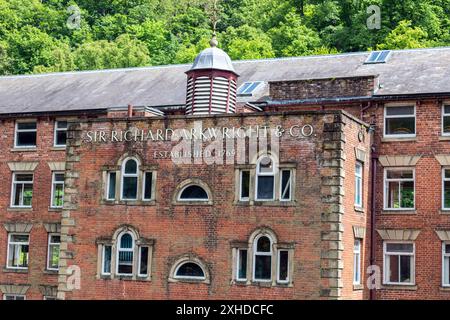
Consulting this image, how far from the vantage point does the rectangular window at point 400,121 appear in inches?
1160

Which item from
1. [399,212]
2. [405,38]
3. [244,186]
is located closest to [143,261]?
[244,186]

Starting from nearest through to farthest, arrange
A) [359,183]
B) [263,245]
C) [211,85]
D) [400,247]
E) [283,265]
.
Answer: [283,265]
[263,245]
[359,183]
[211,85]
[400,247]

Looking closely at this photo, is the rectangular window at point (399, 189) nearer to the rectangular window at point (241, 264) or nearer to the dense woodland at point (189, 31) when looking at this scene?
the rectangular window at point (241, 264)

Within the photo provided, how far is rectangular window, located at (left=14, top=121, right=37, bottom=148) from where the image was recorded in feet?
116

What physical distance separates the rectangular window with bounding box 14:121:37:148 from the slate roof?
661 mm

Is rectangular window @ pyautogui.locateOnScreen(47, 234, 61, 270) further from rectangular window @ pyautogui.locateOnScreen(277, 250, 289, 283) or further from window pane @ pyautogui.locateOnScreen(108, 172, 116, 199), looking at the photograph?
rectangular window @ pyautogui.locateOnScreen(277, 250, 289, 283)

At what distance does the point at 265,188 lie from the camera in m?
26.6

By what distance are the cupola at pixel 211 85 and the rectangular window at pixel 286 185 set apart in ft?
12.1

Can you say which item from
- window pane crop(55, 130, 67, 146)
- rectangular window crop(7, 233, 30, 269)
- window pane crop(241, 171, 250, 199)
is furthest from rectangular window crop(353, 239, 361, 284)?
rectangular window crop(7, 233, 30, 269)

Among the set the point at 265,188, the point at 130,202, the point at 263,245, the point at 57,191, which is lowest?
the point at 263,245

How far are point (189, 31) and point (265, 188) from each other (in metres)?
58.6

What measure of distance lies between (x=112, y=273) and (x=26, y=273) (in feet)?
27.1

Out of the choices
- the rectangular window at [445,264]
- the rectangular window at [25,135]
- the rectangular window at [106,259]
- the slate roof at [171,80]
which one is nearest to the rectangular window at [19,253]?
the rectangular window at [25,135]

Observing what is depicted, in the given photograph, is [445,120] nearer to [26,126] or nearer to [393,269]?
[393,269]
